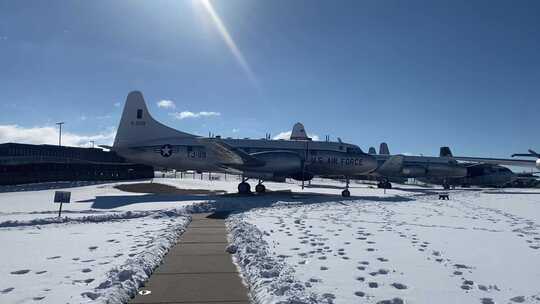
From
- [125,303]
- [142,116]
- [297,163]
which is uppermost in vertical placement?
[142,116]

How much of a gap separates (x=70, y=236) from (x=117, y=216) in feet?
13.8

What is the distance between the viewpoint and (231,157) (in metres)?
26.9

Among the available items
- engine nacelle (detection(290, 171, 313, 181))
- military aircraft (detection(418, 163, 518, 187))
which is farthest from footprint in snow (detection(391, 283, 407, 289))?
military aircraft (detection(418, 163, 518, 187))

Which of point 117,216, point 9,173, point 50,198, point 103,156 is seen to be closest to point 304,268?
point 117,216

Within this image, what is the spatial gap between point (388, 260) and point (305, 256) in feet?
5.26

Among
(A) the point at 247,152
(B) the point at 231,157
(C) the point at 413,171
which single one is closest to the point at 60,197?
(B) the point at 231,157

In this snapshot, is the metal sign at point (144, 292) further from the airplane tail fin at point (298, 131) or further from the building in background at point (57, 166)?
the airplane tail fin at point (298, 131)

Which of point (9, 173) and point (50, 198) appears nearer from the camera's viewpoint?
point (50, 198)

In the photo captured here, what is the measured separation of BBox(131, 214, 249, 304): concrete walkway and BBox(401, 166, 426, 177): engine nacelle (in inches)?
1530

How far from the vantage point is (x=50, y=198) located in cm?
2083

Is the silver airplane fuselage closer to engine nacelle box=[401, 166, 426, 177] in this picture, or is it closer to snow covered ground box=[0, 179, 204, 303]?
snow covered ground box=[0, 179, 204, 303]

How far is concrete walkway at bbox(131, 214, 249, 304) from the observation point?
226 inches

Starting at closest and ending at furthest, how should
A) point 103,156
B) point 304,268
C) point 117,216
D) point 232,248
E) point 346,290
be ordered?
1. point 346,290
2. point 304,268
3. point 232,248
4. point 117,216
5. point 103,156

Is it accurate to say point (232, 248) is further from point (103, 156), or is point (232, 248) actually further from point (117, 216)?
point (103, 156)
